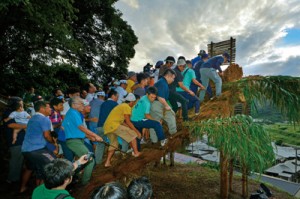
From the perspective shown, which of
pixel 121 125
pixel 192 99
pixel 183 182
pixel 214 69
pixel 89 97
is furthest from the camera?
pixel 183 182

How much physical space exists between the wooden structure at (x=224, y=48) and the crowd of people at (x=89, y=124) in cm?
471

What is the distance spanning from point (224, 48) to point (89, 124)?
892 cm

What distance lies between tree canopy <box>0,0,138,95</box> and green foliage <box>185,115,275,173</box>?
7815mm

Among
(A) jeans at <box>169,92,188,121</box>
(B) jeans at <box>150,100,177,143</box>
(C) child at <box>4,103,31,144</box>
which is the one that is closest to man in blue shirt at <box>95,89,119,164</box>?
(B) jeans at <box>150,100,177,143</box>

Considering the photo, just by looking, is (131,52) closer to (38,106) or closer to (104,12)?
(104,12)

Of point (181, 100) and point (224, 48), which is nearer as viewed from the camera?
point (181, 100)

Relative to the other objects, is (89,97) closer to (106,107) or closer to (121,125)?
(106,107)

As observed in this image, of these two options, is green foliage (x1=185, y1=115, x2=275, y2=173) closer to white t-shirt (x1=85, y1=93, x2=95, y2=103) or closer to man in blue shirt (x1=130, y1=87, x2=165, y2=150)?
man in blue shirt (x1=130, y1=87, x2=165, y2=150)

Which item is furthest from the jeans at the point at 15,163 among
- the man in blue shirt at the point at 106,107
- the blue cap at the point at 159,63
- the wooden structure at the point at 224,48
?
the wooden structure at the point at 224,48

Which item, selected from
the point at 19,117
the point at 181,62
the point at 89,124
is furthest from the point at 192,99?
the point at 19,117

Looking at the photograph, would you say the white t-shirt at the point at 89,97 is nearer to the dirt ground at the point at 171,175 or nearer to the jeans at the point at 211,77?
the dirt ground at the point at 171,175

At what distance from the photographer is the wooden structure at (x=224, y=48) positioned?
11.9 meters

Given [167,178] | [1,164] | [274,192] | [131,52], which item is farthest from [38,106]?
[131,52]

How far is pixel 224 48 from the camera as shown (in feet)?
41.0
